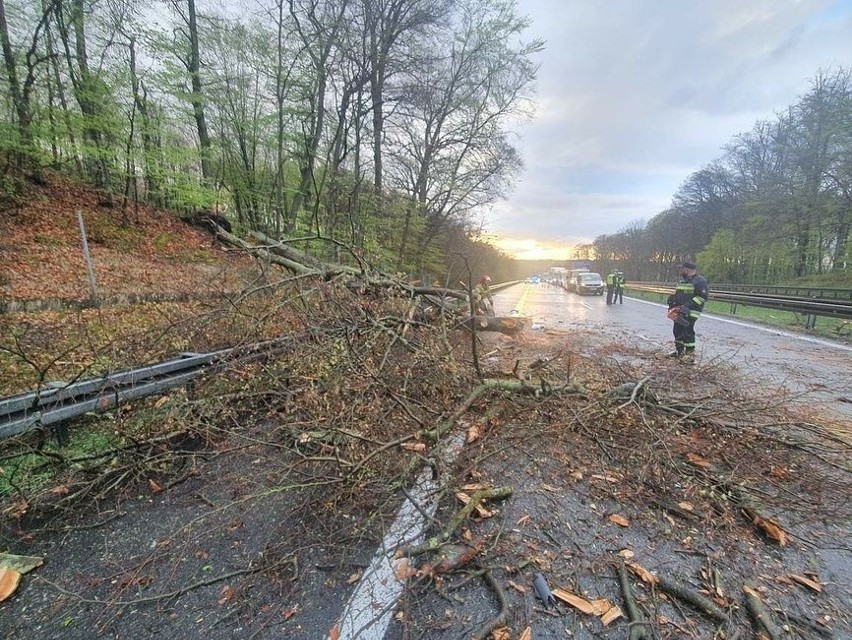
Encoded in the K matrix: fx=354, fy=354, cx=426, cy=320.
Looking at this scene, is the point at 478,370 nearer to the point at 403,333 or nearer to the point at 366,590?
the point at 403,333

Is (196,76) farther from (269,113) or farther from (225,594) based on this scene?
(225,594)

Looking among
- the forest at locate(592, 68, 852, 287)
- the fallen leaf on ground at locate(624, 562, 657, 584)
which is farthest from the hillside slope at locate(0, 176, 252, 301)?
the forest at locate(592, 68, 852, 287)

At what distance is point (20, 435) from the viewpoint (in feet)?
8.01

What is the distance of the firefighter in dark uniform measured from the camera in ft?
20.2

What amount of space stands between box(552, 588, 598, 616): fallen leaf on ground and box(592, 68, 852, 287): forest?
26404 millimetres

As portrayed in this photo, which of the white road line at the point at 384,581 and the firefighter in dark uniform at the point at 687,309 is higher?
the firefighter in dark uniform at the point at 687,309

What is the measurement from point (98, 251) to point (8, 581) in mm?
11651

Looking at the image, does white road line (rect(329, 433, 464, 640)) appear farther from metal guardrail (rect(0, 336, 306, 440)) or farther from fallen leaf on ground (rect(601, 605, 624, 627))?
metal guardrail (rect(0, 336, 306, 440))

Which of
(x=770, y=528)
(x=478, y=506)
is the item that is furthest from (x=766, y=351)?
(x=478, y=506)

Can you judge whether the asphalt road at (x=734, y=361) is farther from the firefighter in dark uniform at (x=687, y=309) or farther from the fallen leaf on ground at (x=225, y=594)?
the fallen leaf on ground at (x=225, y=594)

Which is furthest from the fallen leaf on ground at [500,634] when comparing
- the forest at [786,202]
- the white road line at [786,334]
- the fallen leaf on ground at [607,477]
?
the forest at [786,202]

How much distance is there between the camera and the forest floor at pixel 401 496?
1.65 m

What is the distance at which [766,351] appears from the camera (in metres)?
7.07

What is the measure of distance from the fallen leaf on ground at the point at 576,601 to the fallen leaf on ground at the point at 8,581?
8.62 feet
